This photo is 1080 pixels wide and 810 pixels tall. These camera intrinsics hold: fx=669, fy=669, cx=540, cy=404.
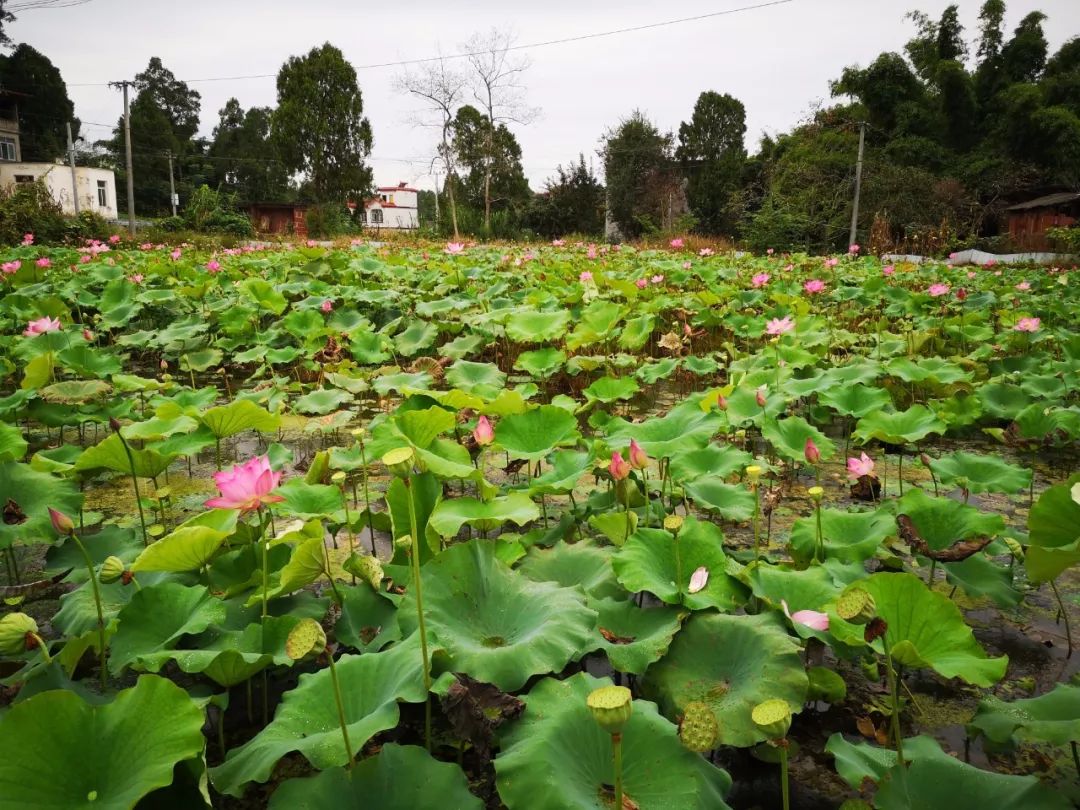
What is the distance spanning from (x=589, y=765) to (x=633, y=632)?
0.29 meters

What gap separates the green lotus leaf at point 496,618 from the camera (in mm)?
855

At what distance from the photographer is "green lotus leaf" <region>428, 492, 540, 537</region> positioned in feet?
3.91

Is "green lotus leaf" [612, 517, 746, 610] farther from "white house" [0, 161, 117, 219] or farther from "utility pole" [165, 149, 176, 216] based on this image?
"utility pole" [165, 149, 176, 216]

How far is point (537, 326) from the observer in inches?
114

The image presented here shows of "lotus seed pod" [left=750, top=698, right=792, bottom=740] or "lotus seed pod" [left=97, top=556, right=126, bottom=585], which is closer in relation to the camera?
"lotus seed pod" [left=750, top=698, right=792, bottom=740]

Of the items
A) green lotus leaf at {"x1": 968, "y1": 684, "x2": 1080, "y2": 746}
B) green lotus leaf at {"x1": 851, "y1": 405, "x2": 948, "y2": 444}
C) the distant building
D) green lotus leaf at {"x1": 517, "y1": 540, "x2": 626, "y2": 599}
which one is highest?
the distant building

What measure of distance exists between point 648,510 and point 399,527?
0.51m

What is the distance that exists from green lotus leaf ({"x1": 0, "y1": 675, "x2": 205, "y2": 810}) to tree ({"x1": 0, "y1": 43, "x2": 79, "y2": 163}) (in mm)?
41784

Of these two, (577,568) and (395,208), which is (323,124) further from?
(577,568)

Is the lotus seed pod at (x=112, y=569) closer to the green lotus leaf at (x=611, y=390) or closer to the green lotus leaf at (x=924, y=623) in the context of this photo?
the green lotus leaf at (x=924, y=623)

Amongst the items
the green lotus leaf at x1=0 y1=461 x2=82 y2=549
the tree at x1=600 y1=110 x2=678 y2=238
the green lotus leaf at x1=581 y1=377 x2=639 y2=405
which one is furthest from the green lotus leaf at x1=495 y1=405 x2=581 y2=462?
the tree at x1=600 y1=110 x2=678 y2=238

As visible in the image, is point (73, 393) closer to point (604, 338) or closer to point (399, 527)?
point (399, 527)

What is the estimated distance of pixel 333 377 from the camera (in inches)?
93.9

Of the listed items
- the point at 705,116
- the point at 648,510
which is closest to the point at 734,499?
the point at 648,510
